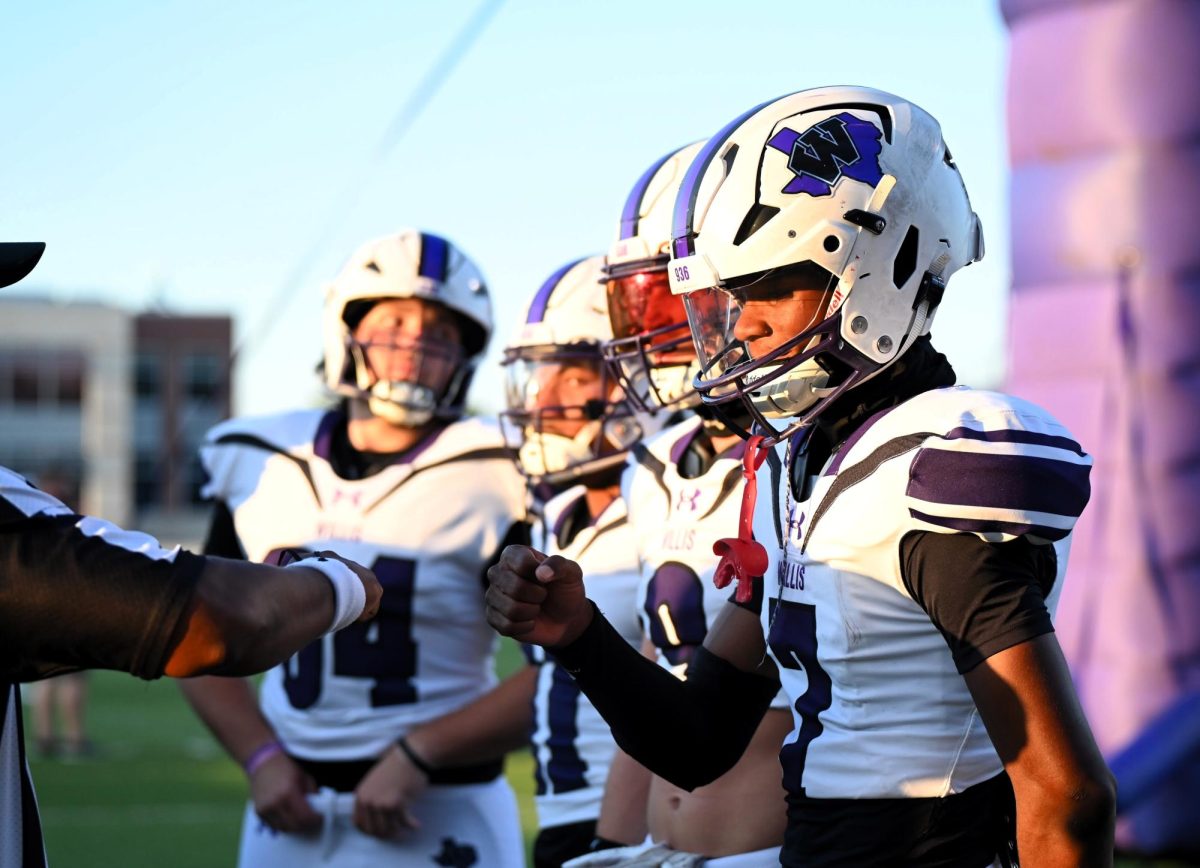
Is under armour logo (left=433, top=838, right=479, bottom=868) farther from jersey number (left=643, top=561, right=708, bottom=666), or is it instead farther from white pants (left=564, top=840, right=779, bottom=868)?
white pants (left=564, top=840, right=779, bottom=868)

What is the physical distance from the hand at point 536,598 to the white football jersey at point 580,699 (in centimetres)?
99

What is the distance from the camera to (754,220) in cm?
228

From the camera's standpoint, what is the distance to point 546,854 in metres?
3.48

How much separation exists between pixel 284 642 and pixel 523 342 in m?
1.90

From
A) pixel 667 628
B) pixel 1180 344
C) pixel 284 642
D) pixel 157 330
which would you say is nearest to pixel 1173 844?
pixel 1180 344

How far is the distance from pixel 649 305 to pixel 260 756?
149 cm

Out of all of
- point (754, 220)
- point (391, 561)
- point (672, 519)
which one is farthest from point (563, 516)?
point (754, 220)

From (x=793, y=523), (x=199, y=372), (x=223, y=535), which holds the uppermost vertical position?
(x=199, y=372)

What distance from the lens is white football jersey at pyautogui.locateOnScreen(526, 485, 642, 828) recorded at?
328 centimetres

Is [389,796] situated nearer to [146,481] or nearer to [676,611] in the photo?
[676,611]

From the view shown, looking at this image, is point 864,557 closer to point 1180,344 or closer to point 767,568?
point 767,568

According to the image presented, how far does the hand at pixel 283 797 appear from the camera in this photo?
3676 millimetres

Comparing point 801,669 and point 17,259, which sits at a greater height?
point 17,259

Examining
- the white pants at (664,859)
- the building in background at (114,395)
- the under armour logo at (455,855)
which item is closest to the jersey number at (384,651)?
the under armour logo at (455,855)
